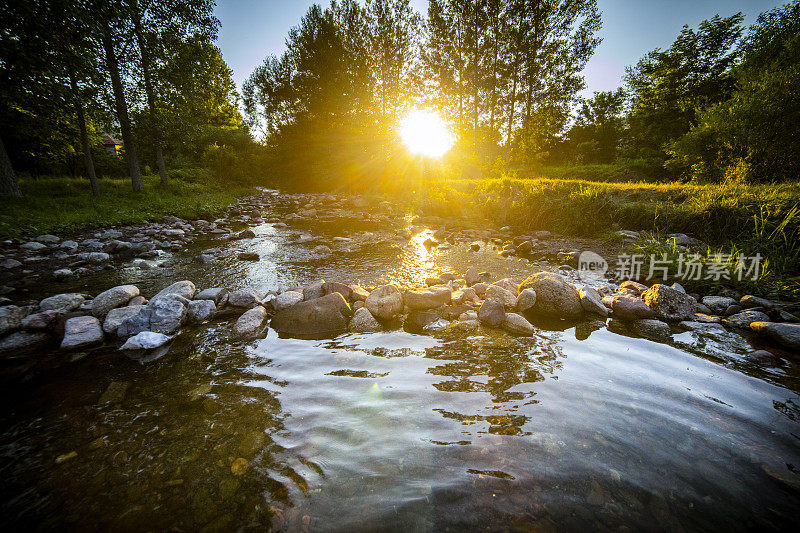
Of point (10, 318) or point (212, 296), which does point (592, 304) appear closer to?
point (212, 296)

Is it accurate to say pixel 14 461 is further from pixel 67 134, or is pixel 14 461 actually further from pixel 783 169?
pixel 67 134

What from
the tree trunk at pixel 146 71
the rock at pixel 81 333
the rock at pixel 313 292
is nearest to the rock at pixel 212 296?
the rock at pixel 81 333

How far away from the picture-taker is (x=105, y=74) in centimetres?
1201

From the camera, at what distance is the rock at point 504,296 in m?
4.51

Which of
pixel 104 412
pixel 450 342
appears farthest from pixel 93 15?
pixel 450 342

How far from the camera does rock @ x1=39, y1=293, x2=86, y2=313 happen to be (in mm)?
4031

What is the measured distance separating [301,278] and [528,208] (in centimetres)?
935

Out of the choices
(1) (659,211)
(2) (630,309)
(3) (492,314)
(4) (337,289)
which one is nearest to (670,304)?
(2) (630,309)

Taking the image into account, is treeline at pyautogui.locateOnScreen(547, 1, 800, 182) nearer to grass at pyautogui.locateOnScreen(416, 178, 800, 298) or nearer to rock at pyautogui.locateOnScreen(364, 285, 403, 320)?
grass at pyautogui.locateOnScreen(416, 178, 800, 298)

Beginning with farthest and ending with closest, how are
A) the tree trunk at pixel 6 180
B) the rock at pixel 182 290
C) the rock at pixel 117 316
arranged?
the tree trunk at pixel 6 180, the rock at pixel 182 290, the rock at pixel 117 316

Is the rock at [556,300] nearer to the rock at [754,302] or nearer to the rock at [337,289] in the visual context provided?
the rock at [754,302]

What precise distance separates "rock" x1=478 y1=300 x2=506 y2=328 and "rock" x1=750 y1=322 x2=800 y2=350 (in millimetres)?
3225

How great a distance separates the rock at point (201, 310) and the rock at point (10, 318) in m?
1.84

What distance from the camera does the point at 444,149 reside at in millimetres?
22797
